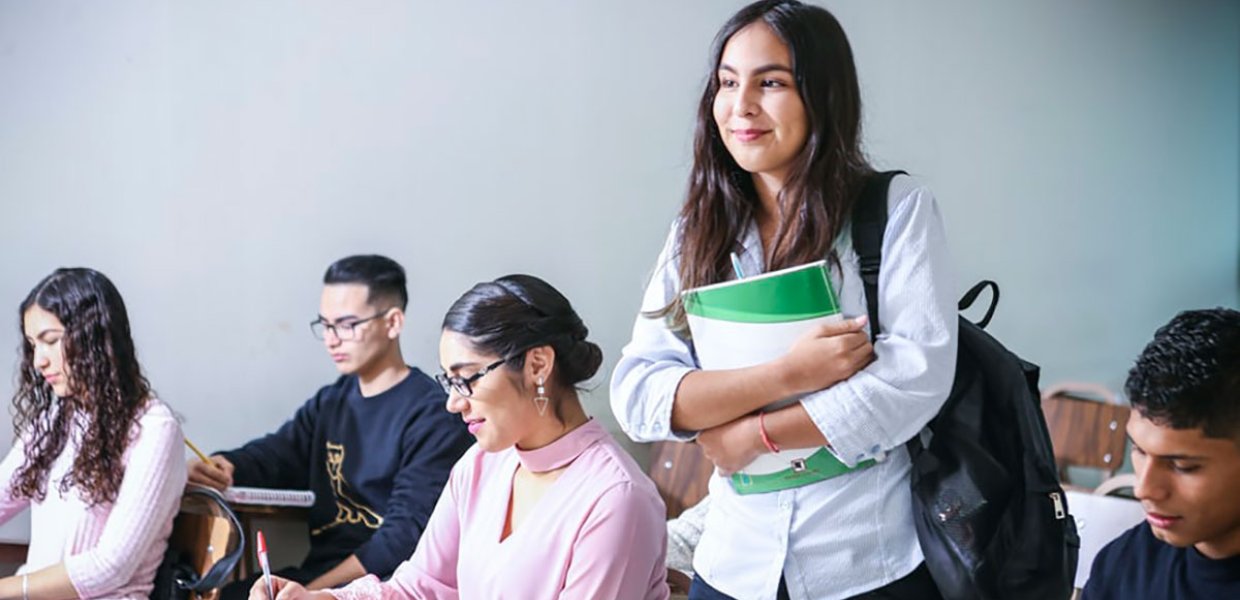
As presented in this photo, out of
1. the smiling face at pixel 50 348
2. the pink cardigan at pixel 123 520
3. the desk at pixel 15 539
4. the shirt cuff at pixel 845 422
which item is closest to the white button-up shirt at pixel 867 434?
the shirt cuff at pixel 845 422

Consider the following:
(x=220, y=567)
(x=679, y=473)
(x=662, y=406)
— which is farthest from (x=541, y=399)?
(x=679, y=473)

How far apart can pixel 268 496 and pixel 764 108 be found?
192 centimetres

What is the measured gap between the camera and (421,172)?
3479 mm

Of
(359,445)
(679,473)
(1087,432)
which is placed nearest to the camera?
(359,445)

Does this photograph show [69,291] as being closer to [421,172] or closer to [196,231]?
[196,231]

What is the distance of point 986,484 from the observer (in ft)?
4.85

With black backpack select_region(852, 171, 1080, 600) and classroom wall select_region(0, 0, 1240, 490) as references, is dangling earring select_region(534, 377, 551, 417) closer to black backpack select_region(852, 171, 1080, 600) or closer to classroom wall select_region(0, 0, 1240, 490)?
black backpack select_region(852, 171, 1080, 600)

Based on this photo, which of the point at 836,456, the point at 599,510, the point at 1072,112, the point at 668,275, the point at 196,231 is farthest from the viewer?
the point at 1072,112

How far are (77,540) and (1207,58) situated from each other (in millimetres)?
4550

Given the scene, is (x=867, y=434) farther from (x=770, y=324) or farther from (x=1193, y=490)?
(x=1193, y=490)

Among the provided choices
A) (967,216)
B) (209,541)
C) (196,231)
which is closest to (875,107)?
(967,216)

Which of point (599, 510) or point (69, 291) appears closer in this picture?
point (599, 510)

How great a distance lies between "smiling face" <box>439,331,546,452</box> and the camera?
74.0 inches

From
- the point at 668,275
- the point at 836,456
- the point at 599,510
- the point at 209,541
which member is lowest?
the point at 209,541
